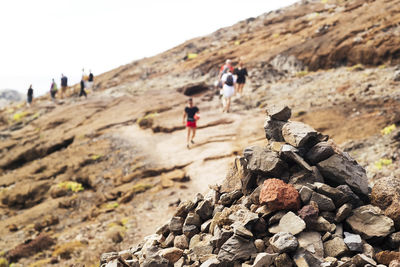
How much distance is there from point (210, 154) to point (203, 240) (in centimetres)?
1183

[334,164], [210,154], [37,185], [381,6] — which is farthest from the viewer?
[381,6]

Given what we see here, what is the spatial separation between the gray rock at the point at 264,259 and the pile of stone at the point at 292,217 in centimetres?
2

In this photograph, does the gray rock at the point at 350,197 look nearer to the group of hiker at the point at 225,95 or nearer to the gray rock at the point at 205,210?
the gray rock at the point at 205,210

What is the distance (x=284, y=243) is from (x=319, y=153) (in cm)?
260

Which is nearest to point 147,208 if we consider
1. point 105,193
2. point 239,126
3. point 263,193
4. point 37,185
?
point 105,193

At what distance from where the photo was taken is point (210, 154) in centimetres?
1895

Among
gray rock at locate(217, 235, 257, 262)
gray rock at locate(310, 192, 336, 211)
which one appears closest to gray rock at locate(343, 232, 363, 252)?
gray rock at locate(310, 192, 336, 211)

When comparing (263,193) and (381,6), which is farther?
(381,6)

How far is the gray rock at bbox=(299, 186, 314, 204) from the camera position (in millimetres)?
6371

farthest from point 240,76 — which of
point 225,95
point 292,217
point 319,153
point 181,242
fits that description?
point 292,217

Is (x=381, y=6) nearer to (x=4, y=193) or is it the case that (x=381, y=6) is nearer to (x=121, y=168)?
(x=121, y=168)

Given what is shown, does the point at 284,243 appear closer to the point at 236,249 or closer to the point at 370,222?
the point at 236,249

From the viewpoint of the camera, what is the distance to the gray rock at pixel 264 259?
539cm

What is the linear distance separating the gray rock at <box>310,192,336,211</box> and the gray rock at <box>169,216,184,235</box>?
137 inches
